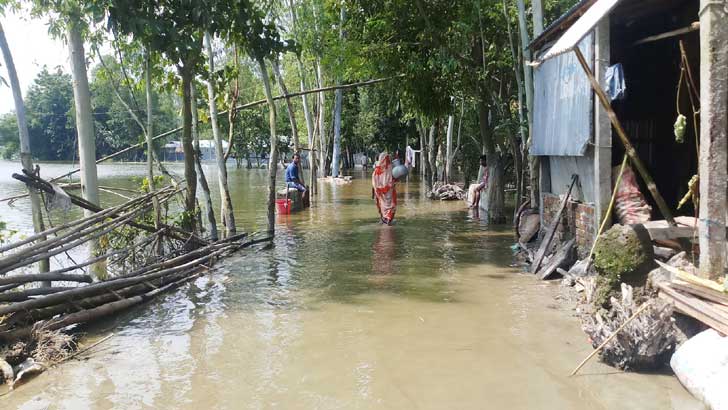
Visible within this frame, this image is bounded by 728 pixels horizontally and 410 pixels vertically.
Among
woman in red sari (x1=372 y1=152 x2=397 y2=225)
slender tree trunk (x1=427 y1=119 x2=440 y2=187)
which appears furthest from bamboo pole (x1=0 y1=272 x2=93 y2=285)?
slender tree trunk (x1=427 y1=119 x2=440 y2=187)

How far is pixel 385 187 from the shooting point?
14.0m

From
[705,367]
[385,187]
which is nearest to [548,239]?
[705,367]

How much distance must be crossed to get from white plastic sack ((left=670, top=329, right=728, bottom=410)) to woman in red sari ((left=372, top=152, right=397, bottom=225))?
387 inches

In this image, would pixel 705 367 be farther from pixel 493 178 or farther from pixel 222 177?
pixel 493 178

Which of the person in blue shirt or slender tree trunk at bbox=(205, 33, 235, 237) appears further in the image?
the person in blue shirt

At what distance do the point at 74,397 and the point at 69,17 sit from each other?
553 centimetres

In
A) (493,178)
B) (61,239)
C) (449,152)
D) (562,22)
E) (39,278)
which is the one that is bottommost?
(39,278)

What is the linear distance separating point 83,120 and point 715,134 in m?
7.87

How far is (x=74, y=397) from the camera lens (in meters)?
4.61

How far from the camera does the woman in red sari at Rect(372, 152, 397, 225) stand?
13977mm

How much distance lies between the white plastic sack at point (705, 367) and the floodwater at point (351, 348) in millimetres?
153

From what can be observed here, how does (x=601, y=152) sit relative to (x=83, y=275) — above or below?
above

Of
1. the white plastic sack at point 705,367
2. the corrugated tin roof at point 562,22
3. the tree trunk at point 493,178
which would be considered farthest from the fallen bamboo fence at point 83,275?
the tree trunk at point 493,178

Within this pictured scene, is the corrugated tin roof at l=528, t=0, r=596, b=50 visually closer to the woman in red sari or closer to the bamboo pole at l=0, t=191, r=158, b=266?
the woman in red sari
